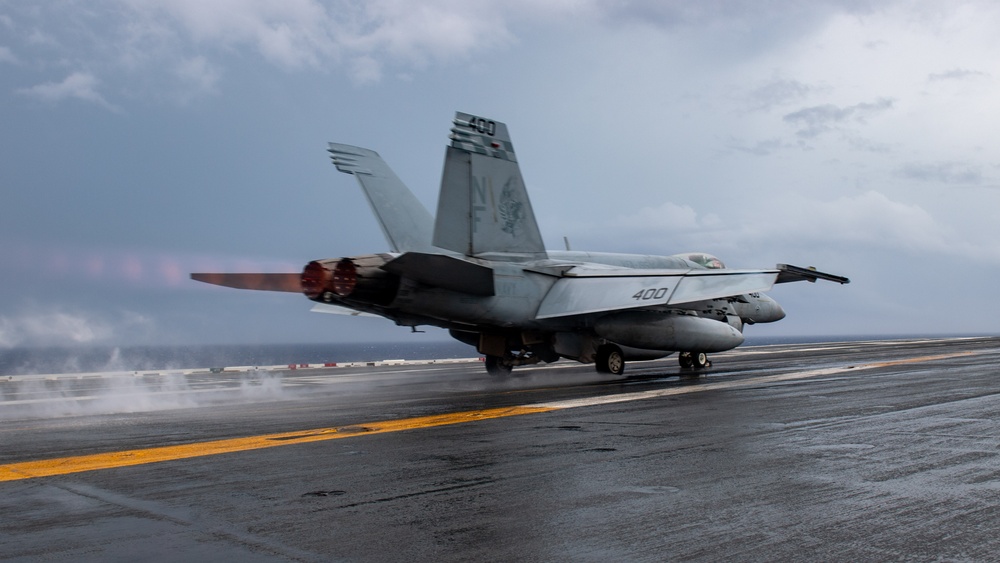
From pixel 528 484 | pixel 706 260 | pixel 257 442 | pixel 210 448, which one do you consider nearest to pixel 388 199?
pixel 706 260

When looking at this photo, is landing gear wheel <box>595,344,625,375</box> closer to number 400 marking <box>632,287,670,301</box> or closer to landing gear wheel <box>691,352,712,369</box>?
number 400 marking <box>632,287,670,301</box>

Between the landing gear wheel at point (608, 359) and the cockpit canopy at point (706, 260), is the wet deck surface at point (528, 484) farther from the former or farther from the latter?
the cockpit canopy at point (706, 260)

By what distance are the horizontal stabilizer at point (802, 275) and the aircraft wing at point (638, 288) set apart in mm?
1193

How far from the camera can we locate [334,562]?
15.6ft

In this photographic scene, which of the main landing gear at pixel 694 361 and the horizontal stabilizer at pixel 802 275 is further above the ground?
the horizontal stabilizer at pixel 802 275

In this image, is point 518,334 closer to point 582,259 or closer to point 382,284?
point 582,259

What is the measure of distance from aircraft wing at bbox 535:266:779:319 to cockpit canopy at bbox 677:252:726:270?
5.34 metres

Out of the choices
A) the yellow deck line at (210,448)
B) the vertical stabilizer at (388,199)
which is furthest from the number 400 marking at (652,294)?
the yellow deck line at (210,448)

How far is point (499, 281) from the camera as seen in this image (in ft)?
63.8

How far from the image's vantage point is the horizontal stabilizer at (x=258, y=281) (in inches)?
677

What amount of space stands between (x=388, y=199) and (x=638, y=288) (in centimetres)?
743

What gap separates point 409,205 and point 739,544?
1882cm

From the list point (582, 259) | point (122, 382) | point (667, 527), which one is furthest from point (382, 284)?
point (122, 382)

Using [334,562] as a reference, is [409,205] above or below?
above
